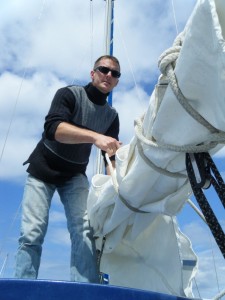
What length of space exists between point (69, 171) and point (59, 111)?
0.55 m

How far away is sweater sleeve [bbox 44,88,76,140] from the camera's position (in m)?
2.90

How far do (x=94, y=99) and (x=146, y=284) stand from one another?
144 centimetres

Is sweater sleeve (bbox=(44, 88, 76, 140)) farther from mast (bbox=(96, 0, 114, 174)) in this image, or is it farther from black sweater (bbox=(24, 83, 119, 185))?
mast (bbox=(96, 0, 114, 174))

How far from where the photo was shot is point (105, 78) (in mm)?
3496

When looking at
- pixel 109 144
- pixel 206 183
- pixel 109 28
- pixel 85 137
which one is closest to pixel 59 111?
pixel 85 137

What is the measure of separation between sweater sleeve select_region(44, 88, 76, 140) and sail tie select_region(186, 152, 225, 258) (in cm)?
126

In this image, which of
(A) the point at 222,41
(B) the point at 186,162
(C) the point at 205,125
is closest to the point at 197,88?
(C) the point at 205,125

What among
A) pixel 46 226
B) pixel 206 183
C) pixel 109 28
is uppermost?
pixel 109 28

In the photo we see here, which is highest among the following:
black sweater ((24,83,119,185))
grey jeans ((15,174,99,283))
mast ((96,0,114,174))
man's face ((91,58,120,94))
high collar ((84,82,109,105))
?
mast ((96,0,114,174))

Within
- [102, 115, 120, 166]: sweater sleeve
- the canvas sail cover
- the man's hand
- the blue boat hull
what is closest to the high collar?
[102, 115, 120, 166]: sweater sleeve


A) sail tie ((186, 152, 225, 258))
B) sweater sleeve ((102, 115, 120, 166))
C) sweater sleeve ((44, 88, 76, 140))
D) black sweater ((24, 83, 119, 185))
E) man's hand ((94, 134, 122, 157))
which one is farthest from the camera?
sweater sleeve ((102, 115, 120, 166))

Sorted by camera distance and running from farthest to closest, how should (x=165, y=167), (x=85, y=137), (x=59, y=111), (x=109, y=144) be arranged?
(x=59, y=111)
(x=85, y=137)
(x=109, y=144)
(x=165, y=167)

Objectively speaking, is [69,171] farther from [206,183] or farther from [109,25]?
[109,25]

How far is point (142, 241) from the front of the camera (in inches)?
118
